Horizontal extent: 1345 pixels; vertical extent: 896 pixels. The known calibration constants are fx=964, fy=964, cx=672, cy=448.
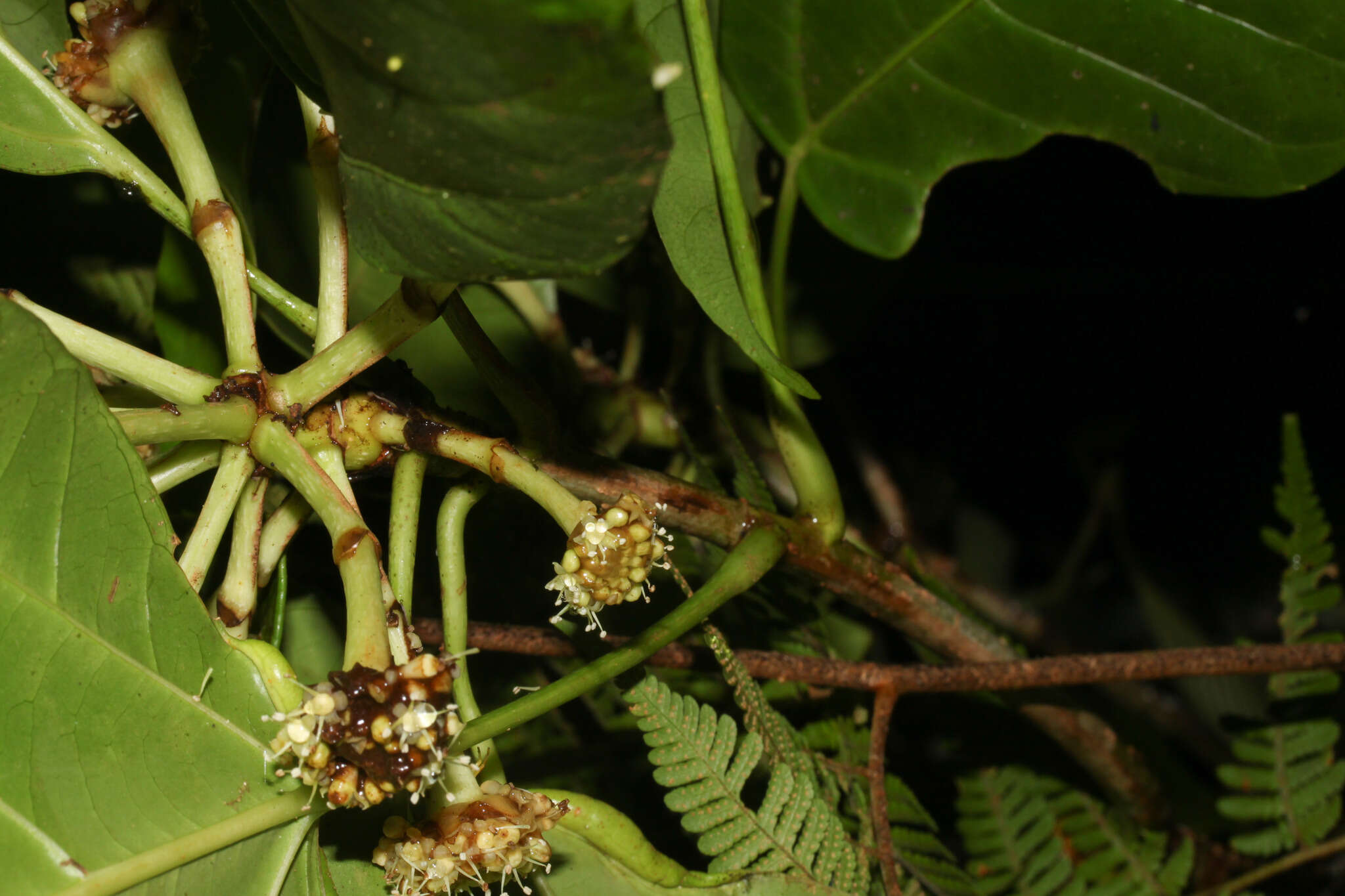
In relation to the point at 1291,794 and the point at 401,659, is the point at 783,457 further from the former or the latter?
the point at 1291,794

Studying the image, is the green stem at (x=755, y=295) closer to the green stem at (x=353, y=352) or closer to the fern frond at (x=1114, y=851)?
the green stem at (x=353, y=352)

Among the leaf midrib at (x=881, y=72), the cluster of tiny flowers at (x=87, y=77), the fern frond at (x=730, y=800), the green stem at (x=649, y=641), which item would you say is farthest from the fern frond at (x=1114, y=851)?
the cluster of tiny flowers at (x=87, y=77)

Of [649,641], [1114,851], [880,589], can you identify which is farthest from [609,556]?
[1114,851]

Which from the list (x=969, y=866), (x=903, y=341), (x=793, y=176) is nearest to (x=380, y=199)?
(x=793, y=176)

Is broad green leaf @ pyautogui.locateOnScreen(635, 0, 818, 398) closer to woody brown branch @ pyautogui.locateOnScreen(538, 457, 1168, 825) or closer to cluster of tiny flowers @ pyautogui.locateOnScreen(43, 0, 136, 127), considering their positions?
woody brown branch @ pyautogui.locateOnScreen(538, 457, 1168, 825)

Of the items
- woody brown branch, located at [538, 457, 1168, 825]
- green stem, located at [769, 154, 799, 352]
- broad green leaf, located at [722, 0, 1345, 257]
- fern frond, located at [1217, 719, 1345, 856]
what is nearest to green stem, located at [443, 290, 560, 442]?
woody brown branch, located at [538, 457, 1168, 825]

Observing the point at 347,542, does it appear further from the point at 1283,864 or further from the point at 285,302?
the point at 1283,864
